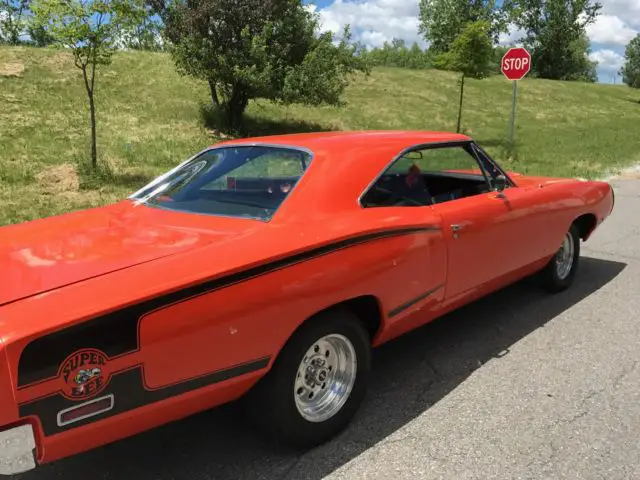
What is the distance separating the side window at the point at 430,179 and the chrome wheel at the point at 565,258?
3.64ft

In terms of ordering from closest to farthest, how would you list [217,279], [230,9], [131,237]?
1. [217,279]
2. [131,237]
3. [230,9]

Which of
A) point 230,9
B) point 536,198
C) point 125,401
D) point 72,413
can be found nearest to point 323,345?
point 125,401

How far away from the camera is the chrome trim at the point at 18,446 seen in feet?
5.89

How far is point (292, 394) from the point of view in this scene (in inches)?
99.4

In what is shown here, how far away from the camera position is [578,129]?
26.2 meters

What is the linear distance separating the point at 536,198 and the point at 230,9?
42.4ft

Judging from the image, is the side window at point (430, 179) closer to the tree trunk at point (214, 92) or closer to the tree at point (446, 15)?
→ the tree trunk at point (214, 92)

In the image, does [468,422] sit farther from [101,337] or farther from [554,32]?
[554,32]

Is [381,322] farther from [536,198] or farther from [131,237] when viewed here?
[536,198]

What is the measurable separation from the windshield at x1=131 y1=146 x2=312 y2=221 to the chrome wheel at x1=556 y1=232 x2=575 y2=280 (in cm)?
281

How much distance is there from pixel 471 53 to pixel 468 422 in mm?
17152

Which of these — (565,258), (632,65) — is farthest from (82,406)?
(632,65)

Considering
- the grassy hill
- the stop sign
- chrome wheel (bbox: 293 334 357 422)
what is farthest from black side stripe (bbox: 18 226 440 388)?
the stop sign

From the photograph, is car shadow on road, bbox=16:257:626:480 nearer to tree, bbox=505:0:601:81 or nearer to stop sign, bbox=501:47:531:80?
stop sign, bbox=501:47:531:80
